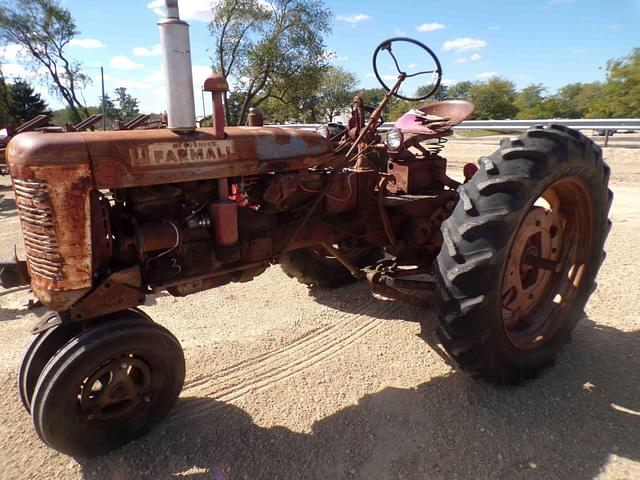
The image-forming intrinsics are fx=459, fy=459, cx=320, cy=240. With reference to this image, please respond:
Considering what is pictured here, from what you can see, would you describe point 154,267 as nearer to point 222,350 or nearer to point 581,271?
point 222,350

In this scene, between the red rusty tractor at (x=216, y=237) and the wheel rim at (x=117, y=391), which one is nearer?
the red rusty tractor at (x=216, y=237)

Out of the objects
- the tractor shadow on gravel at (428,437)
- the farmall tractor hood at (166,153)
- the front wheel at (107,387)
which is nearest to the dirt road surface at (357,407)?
the tractor shadow on gravel at (428,437)

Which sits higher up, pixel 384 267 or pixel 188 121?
pixel 188 121

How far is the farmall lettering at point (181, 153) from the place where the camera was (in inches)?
85.5

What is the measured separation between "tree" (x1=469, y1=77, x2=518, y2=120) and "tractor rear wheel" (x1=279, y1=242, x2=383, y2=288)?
48.4 m

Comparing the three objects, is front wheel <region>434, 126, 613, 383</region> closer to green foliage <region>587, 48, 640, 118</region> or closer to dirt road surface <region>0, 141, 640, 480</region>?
dirt road surface <region>0, 141, 640, 480</region>

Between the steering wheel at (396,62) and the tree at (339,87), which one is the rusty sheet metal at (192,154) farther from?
the tree at (339,87)

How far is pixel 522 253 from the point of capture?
116 inches

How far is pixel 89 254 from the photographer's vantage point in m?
2.12

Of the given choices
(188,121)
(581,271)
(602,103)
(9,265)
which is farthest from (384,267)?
(602,103)

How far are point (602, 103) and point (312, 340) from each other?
35.3m

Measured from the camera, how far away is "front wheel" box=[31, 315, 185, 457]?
211 centimetres

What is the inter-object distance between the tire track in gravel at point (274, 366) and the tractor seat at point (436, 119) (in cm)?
153

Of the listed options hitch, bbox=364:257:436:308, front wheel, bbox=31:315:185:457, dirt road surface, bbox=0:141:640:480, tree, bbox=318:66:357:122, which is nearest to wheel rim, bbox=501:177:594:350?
dirt road surface, bbox=0:141:640:480
